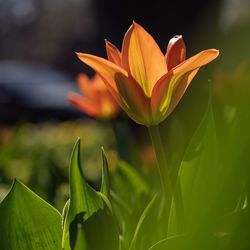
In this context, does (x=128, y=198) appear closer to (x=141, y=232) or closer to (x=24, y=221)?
(x=141, y=232)

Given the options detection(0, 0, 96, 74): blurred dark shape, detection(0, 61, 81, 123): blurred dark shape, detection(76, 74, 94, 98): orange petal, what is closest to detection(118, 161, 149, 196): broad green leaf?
detection(76, 74, 94, 98): orange petal

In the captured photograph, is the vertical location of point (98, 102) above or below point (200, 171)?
above

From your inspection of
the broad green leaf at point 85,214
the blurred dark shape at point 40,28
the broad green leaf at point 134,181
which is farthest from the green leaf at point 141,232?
the blurred dark shape at point 40,28

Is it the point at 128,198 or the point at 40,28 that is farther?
the point at 40,28

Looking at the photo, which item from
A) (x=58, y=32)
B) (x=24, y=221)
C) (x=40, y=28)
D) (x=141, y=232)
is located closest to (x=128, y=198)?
(x=141, y=232)

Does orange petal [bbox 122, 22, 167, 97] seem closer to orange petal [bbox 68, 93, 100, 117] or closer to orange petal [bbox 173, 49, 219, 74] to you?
orange petal [bbox 173, 49, 219, 74]

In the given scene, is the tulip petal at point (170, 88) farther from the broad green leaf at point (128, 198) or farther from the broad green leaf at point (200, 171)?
→ the broad green leaf at point (128, 198)
